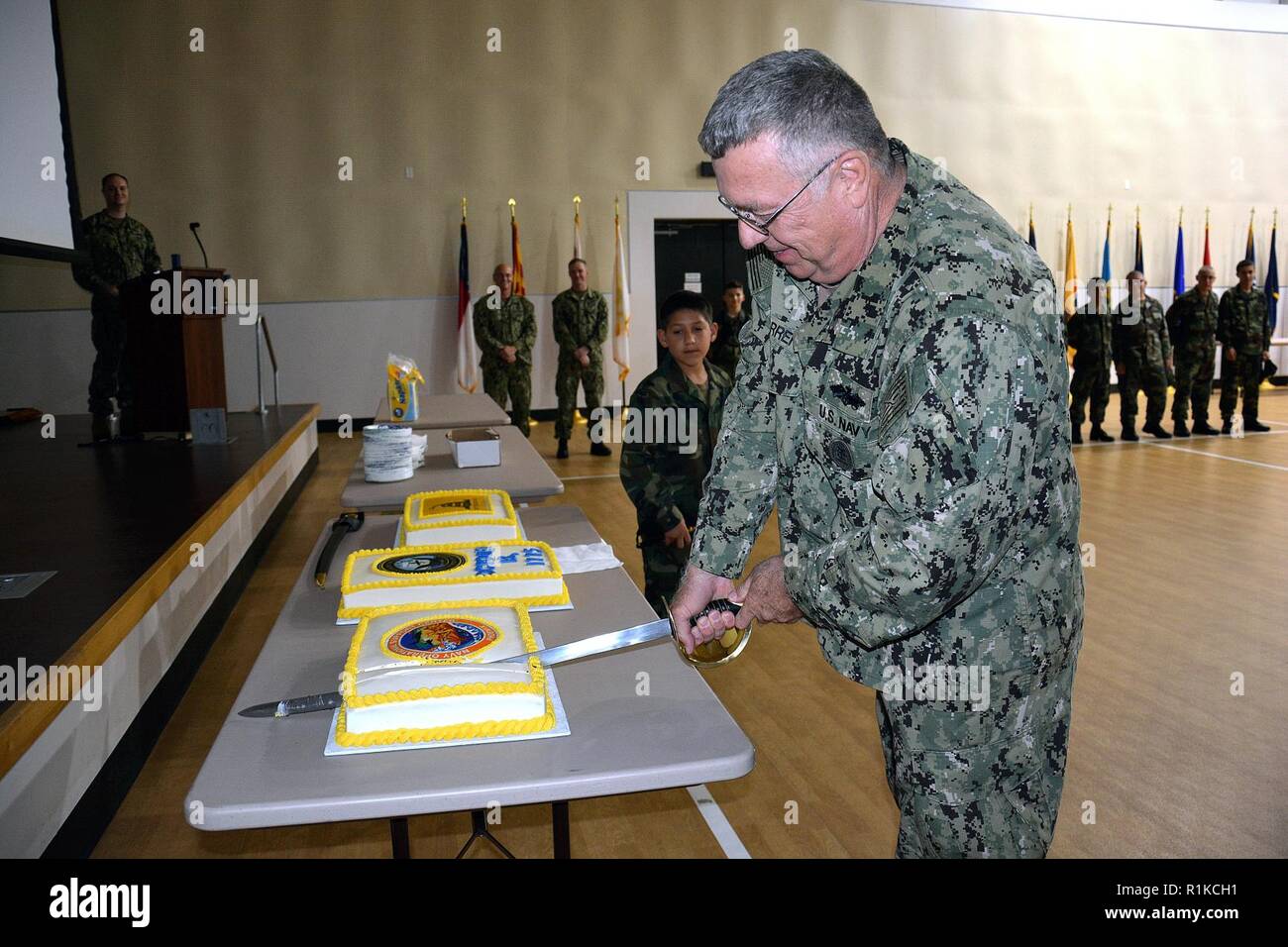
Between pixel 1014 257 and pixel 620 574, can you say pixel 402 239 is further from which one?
pixel 1014 257

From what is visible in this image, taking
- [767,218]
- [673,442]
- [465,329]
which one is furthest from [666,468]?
[465,329]

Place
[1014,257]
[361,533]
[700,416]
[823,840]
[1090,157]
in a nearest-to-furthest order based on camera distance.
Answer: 1. [1014,257]
2. [361,533]
3. [823,840]
4. [700,416]
5. [1090,157]

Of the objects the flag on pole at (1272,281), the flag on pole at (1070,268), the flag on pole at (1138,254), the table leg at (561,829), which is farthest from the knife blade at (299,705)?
the flag on pole at (1272,281)

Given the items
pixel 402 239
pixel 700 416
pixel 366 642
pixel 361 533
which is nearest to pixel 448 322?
pixel 402 239

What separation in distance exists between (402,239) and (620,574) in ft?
28.5

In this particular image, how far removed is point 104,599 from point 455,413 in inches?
97.8

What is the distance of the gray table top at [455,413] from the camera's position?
13.5 feet

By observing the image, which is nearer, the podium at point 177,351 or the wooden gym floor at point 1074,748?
the wooden gym floor at point 1074,748

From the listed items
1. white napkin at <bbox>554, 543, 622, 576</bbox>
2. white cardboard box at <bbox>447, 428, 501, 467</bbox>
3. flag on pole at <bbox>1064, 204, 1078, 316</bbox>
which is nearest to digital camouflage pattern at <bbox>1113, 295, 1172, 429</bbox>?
flag on pole at <bbox>1064, 204, 1078, 316</bbox>

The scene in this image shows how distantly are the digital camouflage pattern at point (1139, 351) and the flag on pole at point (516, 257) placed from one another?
18.1ft

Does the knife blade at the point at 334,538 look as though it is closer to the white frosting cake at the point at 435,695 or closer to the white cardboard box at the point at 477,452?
the white frosting cake at the point at 435,695

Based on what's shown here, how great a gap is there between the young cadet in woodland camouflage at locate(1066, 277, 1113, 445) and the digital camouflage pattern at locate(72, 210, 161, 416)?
7226 mm

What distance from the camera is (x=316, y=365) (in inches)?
381

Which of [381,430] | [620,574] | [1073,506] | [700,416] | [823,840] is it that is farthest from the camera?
[700,416]
